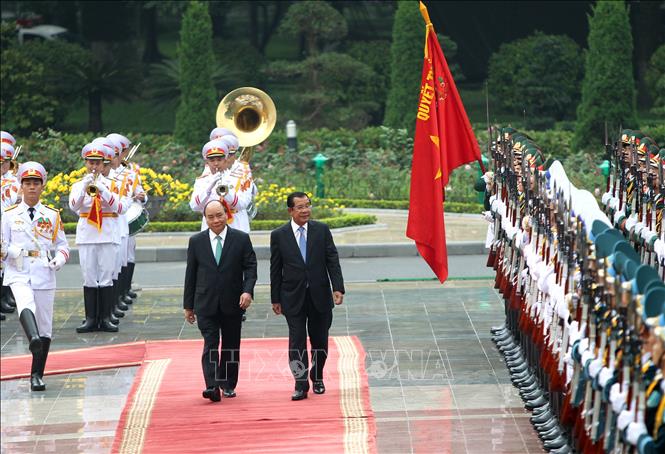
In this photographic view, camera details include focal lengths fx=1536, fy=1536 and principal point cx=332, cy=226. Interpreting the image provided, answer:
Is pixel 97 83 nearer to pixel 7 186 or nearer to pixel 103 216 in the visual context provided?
pixel 7 186

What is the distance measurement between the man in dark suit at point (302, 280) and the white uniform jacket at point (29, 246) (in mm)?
1967

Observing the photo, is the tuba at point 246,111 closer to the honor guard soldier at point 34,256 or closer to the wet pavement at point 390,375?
the wet pavement at point 390,375

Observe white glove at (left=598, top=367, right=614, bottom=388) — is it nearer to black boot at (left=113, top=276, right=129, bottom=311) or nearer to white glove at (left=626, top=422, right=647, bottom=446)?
white glove at (left=626, top=422, right=647, bottom=446)

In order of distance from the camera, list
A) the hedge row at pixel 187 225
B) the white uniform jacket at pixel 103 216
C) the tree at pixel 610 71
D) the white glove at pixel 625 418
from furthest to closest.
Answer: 1. the tree at pixel 610 71
2. the hedge row at pixel 187 225
3. the white uniform jacket at pixel 103 216
4. the white glove at pixel 625 418

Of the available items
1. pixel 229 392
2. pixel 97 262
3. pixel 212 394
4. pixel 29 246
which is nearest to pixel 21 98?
pixel 97 262

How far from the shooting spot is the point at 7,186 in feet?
52.8

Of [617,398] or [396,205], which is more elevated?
[617,398]

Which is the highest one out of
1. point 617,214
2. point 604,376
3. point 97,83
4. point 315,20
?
point 315,20

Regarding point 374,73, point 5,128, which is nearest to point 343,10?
point 374,73

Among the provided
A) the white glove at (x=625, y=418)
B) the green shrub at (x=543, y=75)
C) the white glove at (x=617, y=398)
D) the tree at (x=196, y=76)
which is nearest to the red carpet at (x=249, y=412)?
the white glove at (x=617, y=398)

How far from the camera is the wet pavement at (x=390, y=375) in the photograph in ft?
35.6

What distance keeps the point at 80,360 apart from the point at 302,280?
2.92m

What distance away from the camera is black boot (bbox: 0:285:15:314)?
16.6m

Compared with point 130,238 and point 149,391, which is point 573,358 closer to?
point 149,391
